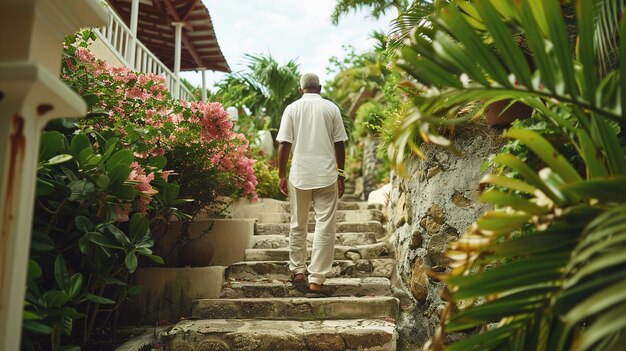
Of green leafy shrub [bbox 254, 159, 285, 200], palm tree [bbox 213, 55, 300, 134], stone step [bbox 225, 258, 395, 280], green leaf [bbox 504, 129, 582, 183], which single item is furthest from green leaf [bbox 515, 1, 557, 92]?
palm tree [bbox 213, 55, 300, 134]

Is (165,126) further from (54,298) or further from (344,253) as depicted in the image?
(344,253)

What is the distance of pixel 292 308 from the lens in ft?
12.0

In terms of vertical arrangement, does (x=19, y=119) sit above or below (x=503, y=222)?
above

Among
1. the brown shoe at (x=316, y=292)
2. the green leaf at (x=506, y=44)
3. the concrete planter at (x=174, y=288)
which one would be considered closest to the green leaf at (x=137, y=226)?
the concrete planter at (x=174, y=288)

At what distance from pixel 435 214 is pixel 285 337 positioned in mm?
1222

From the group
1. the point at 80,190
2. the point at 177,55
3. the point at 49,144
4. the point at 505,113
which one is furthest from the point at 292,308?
the point at 177,55

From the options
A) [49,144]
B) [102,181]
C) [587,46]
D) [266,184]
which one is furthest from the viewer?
[266,184]

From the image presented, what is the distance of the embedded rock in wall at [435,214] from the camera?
3.18 metres

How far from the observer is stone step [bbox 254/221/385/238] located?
207 inches

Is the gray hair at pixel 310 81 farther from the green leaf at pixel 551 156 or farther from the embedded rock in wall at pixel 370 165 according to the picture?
the embedded rock in wall at pixel 370 165

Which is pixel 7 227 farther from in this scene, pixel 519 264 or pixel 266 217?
pixel 266 217

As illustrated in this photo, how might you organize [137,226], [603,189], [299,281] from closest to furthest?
[603,189]
[137,226]
[299,281]

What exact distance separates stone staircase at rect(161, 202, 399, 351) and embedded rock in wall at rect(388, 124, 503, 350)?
0.61 ft

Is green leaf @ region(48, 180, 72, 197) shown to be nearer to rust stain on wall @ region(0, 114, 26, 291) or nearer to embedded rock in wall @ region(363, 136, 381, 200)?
rust stain on wall @ region(0, 114, 26, 291)
